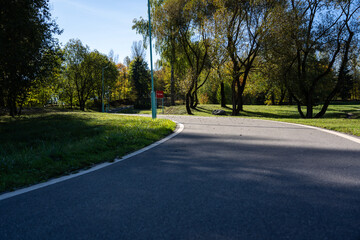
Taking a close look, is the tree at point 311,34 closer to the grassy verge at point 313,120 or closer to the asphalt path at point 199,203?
the grassy verge at point 313,120

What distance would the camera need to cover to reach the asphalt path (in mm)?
2213

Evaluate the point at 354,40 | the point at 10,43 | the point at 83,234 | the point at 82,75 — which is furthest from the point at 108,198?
the point at 82,75

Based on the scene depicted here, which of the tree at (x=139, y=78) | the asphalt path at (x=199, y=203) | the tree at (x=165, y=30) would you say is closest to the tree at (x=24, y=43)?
the asphalt path at (x=199, y=203)

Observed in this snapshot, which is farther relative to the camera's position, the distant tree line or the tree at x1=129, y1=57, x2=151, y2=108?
the tree at x1=129, y1=57, x2=151, y2=108

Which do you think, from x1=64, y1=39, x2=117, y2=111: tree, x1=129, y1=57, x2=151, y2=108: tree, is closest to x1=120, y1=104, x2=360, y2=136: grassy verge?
x1=64, y1=39, x2=117, y2=111: tree

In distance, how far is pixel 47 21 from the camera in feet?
47.5

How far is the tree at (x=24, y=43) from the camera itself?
35.7ft

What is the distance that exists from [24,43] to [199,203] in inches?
511

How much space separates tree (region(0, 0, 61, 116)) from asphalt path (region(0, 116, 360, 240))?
31.6 ft

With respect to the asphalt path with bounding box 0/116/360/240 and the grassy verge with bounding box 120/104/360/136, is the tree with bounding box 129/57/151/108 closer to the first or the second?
the grassy verge with bounding box 120/104/360/136

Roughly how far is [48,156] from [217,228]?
13.8 ft

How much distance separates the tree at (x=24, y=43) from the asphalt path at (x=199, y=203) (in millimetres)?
9617

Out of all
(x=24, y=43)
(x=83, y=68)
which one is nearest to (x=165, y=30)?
(x=24, y=43)

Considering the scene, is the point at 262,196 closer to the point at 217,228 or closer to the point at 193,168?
the point at 217,228
